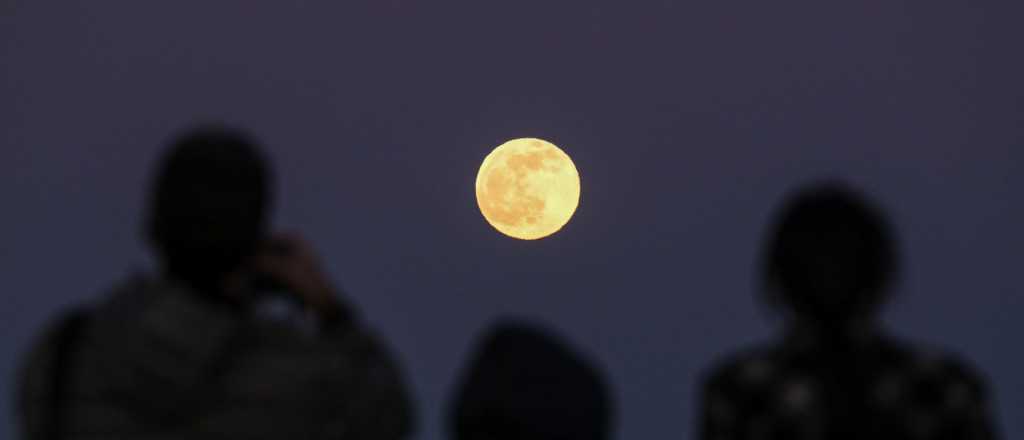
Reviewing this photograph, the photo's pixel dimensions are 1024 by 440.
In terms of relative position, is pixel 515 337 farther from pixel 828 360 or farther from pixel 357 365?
pixel 828 360

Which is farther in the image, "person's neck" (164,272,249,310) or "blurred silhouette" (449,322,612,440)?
"person's neck" (164,272,249,310)

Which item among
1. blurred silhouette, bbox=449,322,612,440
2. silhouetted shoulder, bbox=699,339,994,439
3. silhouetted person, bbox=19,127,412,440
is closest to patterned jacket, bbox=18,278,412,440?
silhouetted person, bbox=19,127,412,440

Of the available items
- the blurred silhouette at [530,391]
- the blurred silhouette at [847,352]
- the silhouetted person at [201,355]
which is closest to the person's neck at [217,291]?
the silhouetted person at [201,355]

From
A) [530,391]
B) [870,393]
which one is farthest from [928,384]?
[530,391]

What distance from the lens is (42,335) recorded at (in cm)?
442

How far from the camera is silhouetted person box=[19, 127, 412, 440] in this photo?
4332mm

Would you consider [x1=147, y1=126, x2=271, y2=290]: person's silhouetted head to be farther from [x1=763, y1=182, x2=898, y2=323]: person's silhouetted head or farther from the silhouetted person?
[x1=763, y1=182, x2=898, y2=323]: person's silhouetted head

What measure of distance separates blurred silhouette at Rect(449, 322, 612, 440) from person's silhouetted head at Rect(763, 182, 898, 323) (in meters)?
0.62

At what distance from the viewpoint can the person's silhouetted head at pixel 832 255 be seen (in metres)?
4.42

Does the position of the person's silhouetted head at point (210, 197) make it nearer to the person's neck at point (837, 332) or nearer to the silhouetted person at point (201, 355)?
the silhouetted person at point (201, 355)

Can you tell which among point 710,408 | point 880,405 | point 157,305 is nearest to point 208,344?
point 157,305

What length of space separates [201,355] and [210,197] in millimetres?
429

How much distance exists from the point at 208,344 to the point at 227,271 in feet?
0.72

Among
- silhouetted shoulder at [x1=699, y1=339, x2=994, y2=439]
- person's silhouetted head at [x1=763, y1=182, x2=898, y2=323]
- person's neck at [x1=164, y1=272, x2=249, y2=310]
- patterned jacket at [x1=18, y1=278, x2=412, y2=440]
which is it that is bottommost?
patterned jacket at [x1=18, y1=278, x2=412, y2=440]
